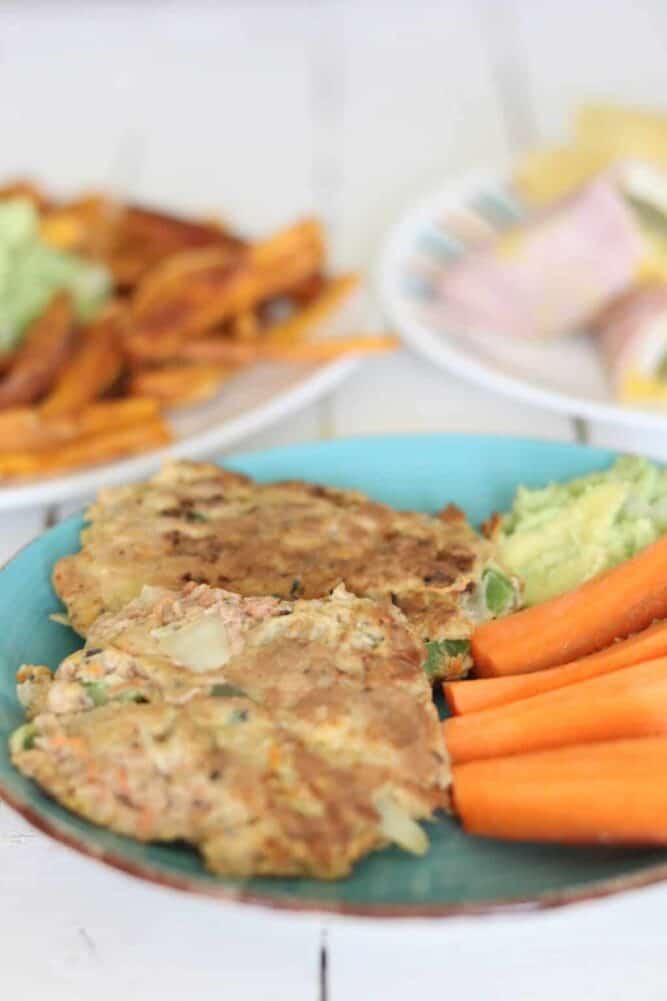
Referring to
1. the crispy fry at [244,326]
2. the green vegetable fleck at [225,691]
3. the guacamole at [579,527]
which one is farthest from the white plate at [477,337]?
the green vegetable fleck at [225,691]

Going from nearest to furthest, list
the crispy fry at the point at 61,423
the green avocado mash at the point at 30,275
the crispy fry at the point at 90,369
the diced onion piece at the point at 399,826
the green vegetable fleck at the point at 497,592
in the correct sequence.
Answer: the diced onion piece at the point at 399,826 → the green vegetable fleck at the point at 497,592 → the crispy fry at the point at 61,423 → the crispy fry at the point at 90,369 → the green avocado mash at the point at 30,275

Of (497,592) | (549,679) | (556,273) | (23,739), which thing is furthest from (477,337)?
(23,739)

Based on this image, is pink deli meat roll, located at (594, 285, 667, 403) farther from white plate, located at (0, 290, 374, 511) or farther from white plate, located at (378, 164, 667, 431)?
white plate, located at (0, 290, 374, 511)

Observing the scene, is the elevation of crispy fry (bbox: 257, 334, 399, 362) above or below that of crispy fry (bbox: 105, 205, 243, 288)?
below

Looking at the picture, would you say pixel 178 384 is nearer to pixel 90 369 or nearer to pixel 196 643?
pixel 90 369

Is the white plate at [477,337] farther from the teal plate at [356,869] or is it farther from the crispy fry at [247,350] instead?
the teal plate at [356,869]

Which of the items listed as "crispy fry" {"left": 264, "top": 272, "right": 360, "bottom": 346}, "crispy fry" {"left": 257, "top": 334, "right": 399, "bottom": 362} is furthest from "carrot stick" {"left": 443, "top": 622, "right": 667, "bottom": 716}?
"crispy fry" {"left": 264, "top": 272, "right": 360, "bottom": 346}
